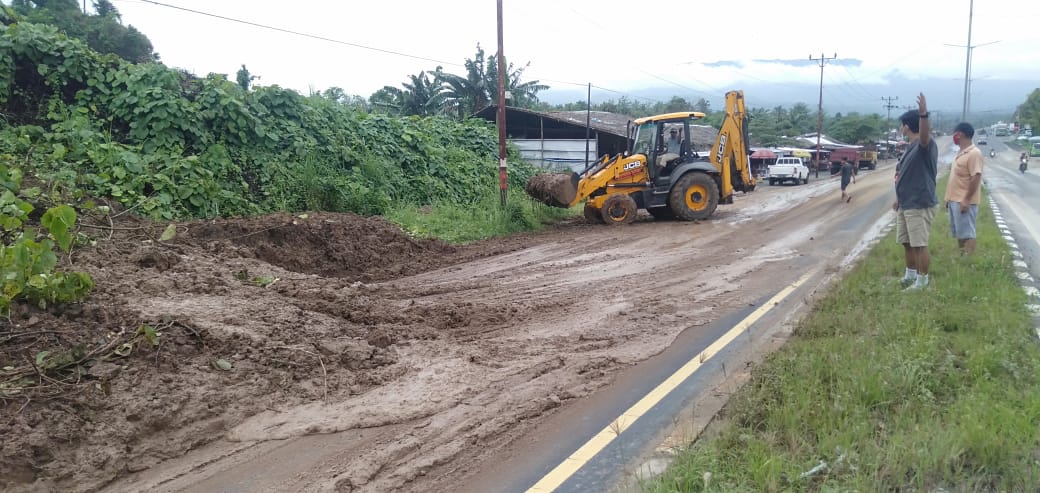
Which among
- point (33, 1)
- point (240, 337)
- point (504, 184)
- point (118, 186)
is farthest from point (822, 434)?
point (33, 1)

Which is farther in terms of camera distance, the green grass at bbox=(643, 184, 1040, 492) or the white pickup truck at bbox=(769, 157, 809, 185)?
the white pickup truck at bbox=(769, 157, 809, 185)

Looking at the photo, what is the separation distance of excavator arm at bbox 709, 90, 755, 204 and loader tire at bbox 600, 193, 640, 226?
3000 millimetres

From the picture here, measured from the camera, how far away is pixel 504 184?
51.5 feet

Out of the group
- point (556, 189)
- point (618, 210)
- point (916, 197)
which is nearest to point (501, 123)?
point (556, 189)

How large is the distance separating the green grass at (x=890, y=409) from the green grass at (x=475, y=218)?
7998 millimetres

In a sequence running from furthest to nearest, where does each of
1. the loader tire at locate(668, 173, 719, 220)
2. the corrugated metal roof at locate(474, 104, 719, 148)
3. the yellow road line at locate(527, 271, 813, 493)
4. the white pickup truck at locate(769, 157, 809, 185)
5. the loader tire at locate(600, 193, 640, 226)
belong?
the white pickup truck at locate(769, 157, 809, 185) → the corrugated metal roof at locate(474, 104, 719, 148) → the loader tire at locate(668, 173, 719, 220) → the loader tire at locate(600, 193, 640, 226) → the yellow road line at locate(527, 271, 813, 493)

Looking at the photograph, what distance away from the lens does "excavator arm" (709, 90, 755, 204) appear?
16766 millimetres

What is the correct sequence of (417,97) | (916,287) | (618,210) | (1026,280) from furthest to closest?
(417,97) → (618,210) → (1026,280) → (916,287)

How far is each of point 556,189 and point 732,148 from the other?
5217 mm

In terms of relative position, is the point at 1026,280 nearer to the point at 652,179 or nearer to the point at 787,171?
the point at 652,179

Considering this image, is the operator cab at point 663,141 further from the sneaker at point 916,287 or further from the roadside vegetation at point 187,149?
the sneaker at point 916,287

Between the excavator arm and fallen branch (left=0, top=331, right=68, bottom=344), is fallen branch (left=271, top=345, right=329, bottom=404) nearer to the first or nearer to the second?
fallen branch (left=0, top=331, right=68, bottom=344)

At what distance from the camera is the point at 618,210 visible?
15398 mm

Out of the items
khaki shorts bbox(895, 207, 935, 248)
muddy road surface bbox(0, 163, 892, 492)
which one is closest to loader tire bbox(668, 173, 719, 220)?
muddy road surface bbox(0, 163, 892, 492)
